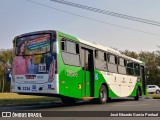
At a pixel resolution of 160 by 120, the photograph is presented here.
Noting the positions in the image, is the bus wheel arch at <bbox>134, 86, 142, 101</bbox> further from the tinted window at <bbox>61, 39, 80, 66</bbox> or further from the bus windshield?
the bus windshield

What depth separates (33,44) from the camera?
47.6 ft

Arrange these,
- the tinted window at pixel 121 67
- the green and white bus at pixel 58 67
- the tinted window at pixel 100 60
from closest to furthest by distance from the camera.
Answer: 1. the green and white bus at pixel 58 67
2. the tinted window at pixel 100 60
3. the tinted window at pixel 121 67

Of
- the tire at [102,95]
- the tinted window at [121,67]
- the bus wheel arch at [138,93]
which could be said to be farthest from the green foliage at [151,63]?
the tire at [102,95]

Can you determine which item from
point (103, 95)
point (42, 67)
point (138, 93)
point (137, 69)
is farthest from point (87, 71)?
point (138, 93)

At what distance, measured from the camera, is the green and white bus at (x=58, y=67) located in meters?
13.7

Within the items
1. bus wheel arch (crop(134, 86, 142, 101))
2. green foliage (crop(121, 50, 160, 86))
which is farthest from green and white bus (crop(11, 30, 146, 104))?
green foliage (crop(121, 50, 160, 86))

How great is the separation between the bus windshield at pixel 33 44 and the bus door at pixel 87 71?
8.29ft

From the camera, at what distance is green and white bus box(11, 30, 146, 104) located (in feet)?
45.0

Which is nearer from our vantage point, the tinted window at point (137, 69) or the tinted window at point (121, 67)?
the tinted window at point (121, 67)

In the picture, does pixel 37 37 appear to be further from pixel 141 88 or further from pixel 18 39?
pixel 141 88

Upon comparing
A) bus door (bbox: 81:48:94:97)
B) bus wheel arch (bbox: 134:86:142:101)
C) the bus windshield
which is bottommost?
bus wheel arch (bbox: 134:86:142:101)

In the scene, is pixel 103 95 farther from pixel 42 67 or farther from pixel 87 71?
pixel 42 67

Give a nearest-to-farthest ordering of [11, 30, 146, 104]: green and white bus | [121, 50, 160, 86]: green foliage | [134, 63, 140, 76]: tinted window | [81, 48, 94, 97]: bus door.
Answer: [11, 30, 146, 104]: green and white bus → [81, 48, 94, 97]: bus door → [134, 63, 140, 76]: tinted window → [121, 50, 160, 86]: green foliage

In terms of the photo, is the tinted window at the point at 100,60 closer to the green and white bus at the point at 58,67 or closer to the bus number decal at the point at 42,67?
the green and white bus at the point at 58,67
